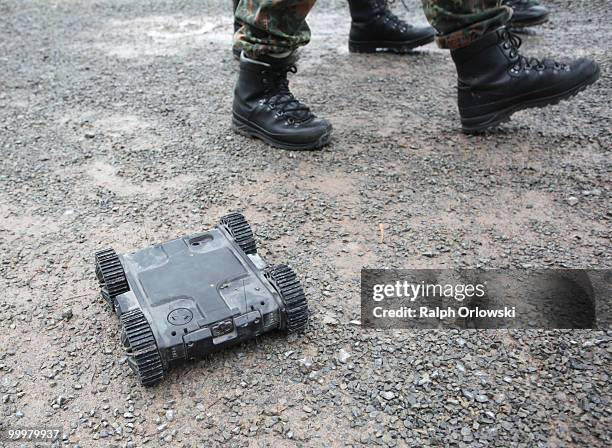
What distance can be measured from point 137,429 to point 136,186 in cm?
121

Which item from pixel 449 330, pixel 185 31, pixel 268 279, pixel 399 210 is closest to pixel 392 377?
pixel 449 330

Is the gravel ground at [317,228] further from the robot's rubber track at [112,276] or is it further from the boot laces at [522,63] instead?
the boot laces at [522,63]

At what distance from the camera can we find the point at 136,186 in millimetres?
2361

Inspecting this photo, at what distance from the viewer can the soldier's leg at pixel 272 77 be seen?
240 centimetres

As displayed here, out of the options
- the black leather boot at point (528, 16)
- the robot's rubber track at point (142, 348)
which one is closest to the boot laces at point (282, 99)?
the robot's rubber track at point (142, 348)

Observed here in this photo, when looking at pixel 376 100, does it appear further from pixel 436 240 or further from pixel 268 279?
pixel 268 279

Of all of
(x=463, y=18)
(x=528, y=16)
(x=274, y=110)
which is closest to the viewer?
(x=463, y=18)

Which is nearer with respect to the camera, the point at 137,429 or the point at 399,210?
the point at 137,429

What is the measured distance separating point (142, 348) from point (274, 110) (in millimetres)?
1450

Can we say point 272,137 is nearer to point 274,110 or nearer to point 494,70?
point 274,110

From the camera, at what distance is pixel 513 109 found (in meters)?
2.52

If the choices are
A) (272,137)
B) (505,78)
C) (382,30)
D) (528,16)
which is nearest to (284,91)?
(272,137)

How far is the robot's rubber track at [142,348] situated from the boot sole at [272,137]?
4.24ft

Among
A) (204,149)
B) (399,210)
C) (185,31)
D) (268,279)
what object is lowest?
(185,31)
